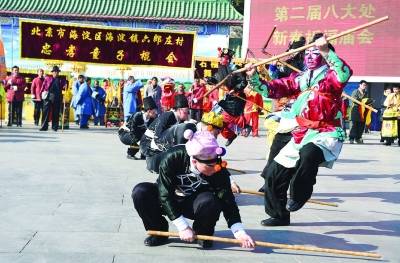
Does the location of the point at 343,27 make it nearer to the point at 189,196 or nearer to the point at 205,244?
the point at 189,196

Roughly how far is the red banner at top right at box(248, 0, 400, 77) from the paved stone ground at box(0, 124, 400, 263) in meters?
12.1

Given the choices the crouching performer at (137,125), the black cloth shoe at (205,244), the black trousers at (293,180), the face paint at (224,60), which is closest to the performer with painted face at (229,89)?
the face paint at (224,60)

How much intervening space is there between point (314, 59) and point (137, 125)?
396 cm

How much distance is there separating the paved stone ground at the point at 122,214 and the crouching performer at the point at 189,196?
16cm

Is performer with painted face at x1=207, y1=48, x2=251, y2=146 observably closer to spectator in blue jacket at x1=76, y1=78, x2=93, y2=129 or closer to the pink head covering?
the pink head covering

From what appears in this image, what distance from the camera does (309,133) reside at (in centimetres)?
512

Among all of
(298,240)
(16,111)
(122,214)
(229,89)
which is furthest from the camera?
(16,111)

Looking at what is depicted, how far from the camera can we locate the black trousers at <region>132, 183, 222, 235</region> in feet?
13.9

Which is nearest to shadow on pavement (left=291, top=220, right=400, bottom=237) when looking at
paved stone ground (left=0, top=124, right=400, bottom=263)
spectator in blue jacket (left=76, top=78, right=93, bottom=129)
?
paved stone ground (left=0, top=124, right=400, bottom=263)

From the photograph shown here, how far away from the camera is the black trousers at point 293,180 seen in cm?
484

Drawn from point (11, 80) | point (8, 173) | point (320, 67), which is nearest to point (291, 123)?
point (320, 67)

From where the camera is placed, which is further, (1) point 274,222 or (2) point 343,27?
(2) point 343,27

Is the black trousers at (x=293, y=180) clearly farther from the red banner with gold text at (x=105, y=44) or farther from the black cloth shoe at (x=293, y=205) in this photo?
the red banner with gold text at (x=105, y=44)

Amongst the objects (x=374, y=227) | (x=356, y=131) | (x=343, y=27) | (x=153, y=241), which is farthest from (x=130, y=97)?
Result: (x=153, y=241)
